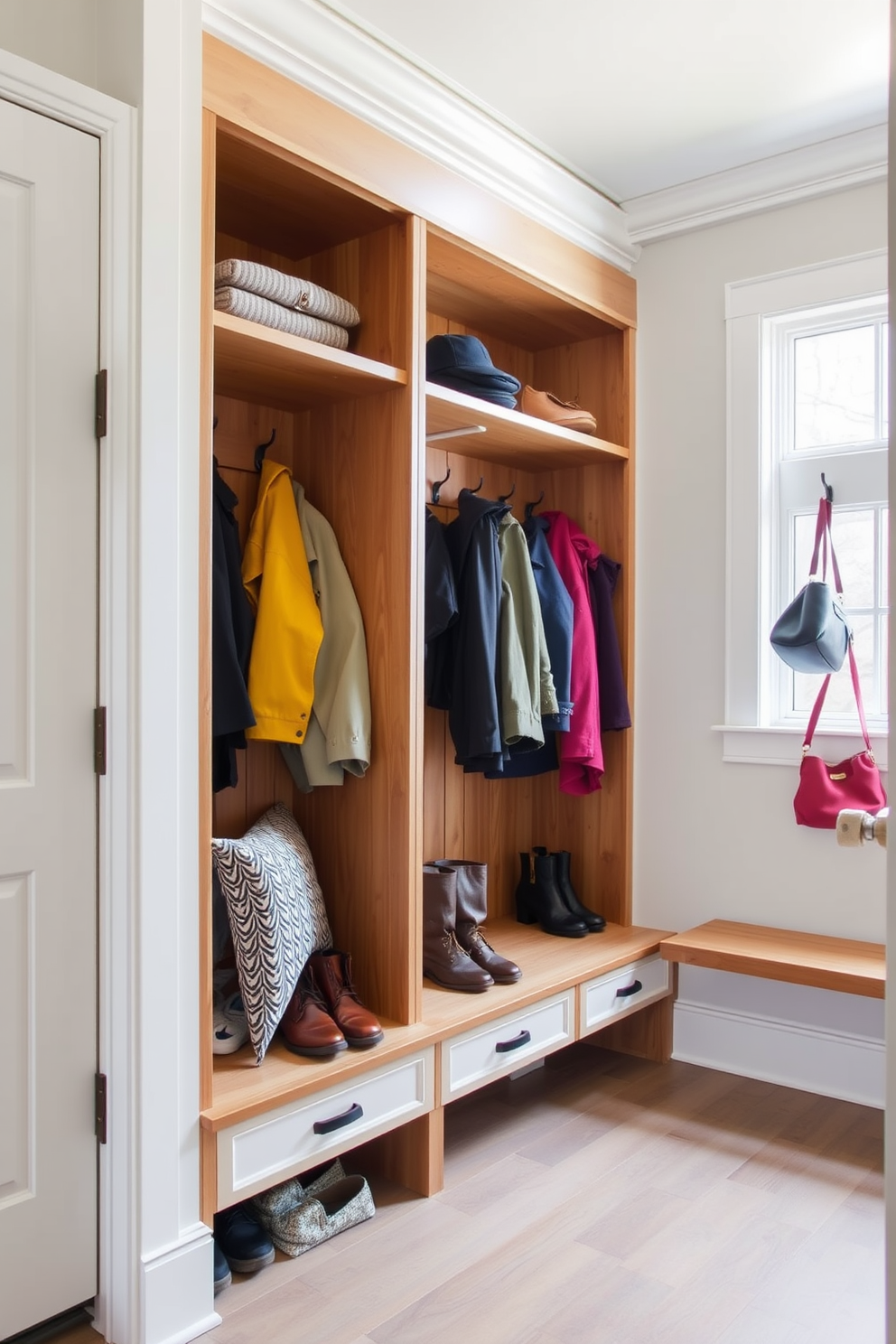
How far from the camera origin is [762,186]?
300 centimetres

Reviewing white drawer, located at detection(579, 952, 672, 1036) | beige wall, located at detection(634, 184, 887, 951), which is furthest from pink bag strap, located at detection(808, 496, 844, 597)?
white drawer, located at detection(579, 952, 672, 1036)

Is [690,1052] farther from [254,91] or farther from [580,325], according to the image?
[254,91]

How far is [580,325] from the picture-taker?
324cm

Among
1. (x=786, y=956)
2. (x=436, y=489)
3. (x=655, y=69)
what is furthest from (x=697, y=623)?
(x=655, y=69)

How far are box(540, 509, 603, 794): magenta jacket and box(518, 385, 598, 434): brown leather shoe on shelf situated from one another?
13.5 inches

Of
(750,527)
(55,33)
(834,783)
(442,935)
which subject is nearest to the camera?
(55,33)

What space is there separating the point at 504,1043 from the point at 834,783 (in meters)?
1.17

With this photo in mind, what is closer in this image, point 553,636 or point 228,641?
point 228,641

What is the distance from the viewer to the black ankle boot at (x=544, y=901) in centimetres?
308

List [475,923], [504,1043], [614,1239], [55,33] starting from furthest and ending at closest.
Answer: [475,923] → [504,1043] → [614,1239] → [55,33]

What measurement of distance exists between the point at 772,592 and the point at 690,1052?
144cm

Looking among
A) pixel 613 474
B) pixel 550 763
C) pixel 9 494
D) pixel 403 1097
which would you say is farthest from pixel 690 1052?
pixel 9 494

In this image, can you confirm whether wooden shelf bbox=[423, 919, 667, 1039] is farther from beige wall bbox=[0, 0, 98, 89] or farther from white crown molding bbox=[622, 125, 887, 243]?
white crown molding bbox=[622, 125, 887, 243]

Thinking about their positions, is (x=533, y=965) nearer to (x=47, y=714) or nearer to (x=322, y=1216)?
(x=322, y=1216)
